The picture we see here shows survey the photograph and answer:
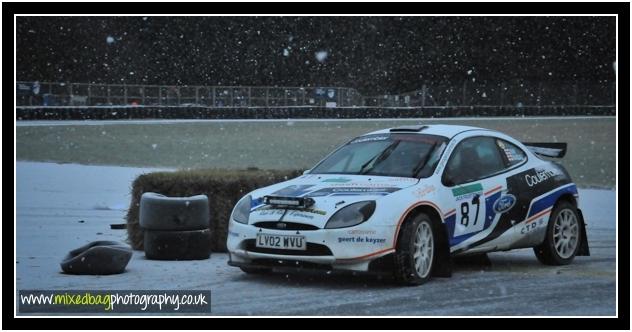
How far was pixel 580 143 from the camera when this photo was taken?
86.0ft

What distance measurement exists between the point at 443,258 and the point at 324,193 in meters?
1.14

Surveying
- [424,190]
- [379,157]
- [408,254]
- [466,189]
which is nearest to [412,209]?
[424,190]

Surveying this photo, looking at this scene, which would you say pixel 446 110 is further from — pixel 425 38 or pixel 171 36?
pixel 171 36

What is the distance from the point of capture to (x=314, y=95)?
37.5 meters

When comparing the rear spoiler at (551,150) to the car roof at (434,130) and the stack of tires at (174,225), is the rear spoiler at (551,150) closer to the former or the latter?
the car roof at (434,130)

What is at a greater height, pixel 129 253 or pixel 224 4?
pixel 224 4

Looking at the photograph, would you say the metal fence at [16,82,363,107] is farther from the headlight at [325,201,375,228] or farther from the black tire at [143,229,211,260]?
the headlight at [325,201,375,228]

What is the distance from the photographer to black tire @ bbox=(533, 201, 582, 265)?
945 centimetres

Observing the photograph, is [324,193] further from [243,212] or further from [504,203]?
[504,203]

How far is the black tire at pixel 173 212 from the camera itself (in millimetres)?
9414

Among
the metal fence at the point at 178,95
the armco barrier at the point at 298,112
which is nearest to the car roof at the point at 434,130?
the armco barrier at the point at 298,112

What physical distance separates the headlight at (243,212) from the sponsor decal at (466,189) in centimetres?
168

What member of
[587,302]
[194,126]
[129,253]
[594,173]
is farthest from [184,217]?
[194,126]

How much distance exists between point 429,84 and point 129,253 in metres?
28.1
